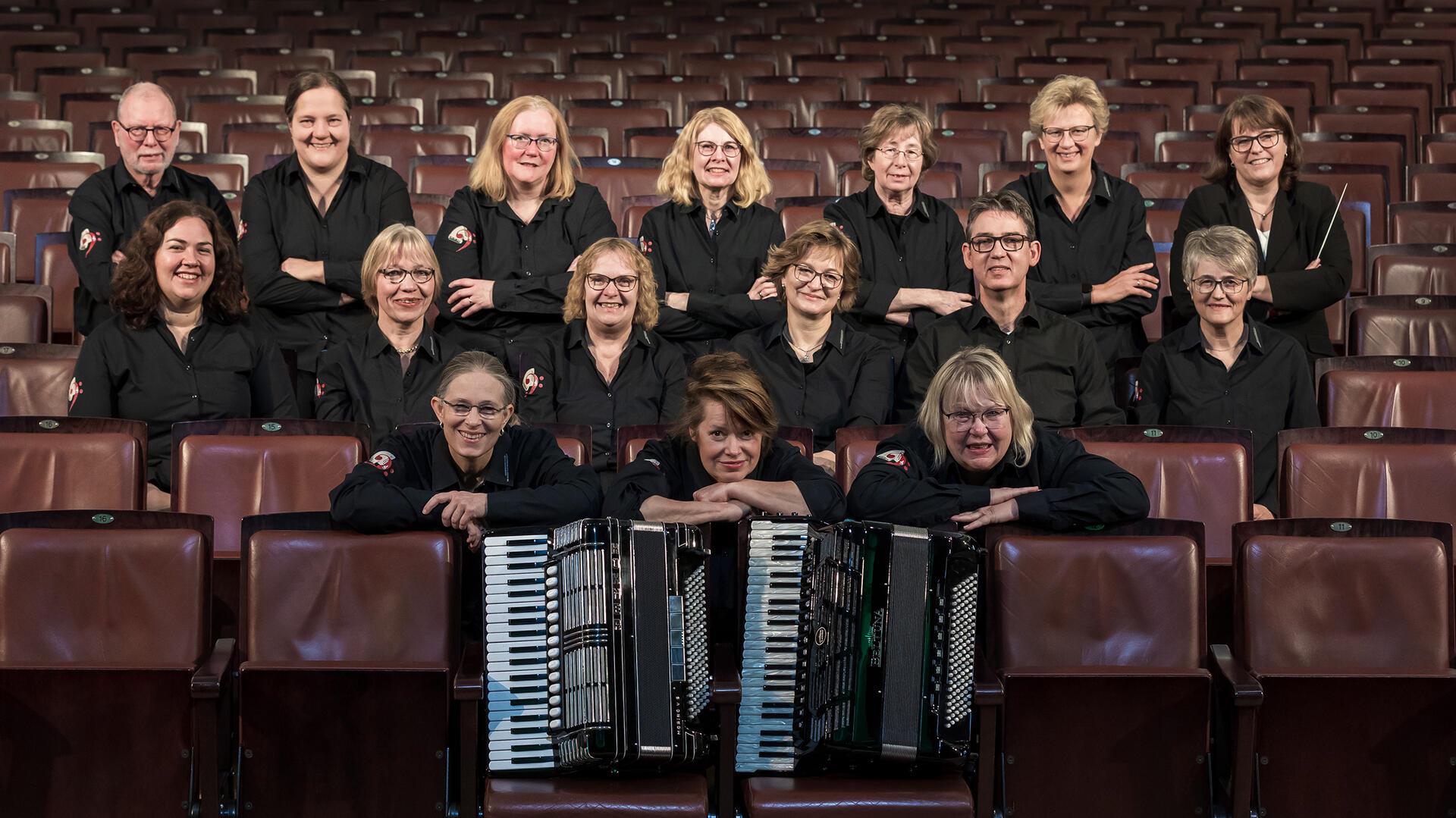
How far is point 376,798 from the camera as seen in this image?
218 cm

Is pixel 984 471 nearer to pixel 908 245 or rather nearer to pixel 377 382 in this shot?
pixel 908 245

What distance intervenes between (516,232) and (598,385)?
0.52m

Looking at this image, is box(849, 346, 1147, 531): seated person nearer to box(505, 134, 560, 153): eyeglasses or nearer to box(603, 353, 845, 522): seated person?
box(603, 353, 845, 522): seated person

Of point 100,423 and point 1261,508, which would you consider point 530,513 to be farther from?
point 1261,508

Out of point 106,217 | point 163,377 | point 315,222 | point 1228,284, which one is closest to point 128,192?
point 106,217

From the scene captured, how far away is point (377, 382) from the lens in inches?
119

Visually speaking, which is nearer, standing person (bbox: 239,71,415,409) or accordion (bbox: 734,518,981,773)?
accordion (bbox: 734,518,981,773)

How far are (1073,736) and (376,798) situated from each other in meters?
0.98

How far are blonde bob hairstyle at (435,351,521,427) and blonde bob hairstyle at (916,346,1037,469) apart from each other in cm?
68

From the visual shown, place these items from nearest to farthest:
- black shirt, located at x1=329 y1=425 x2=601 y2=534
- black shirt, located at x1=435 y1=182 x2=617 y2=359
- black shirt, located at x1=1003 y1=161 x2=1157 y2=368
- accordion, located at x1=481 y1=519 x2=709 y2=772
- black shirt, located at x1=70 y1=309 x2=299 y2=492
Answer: accordion, located at x1=481 y1=519 x2=709 y2=772
black shirt, located at x1=329 y1=425 x2=601 y2=534
black shirt, located at x1=70 y1=309 x2=299 y2=492
black shirt, located at x1=435 y1=182 x2=617 y2=359
black shirt, located at x1=1003 y1=161 x2=1157 y2=368

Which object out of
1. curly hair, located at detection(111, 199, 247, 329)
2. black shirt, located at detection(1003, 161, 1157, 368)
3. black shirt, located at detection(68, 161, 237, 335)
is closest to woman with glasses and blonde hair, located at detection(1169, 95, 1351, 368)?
black shirt, located at detection(1003, 161, 1157, 368)

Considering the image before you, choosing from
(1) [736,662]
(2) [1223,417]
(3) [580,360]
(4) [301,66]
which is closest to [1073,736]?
(1) [736,662]

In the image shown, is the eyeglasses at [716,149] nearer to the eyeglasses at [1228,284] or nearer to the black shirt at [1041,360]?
the black shirt at [1041,360]

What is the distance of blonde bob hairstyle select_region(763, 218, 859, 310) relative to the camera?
3043 mm
